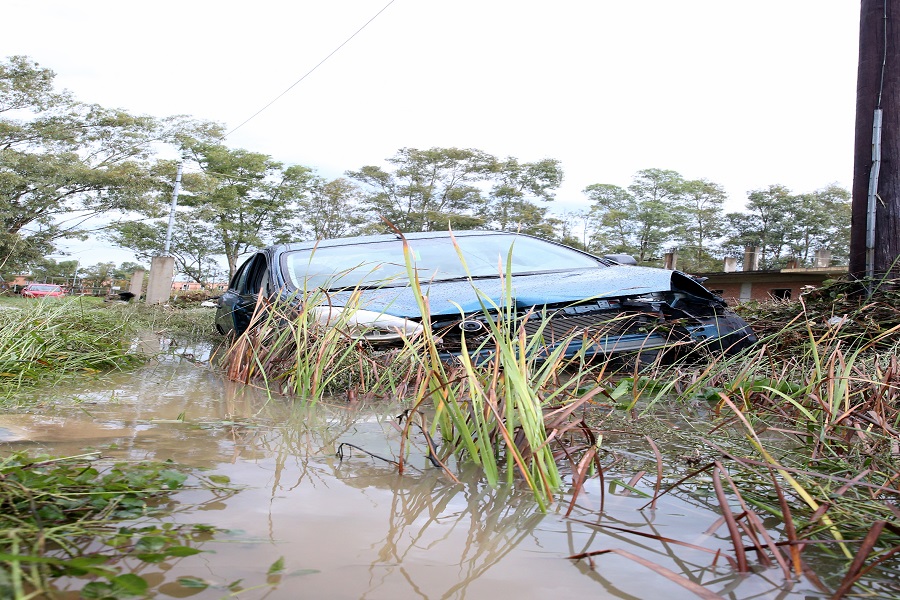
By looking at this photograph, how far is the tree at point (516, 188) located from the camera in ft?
169

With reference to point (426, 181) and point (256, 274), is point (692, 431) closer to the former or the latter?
point (256, 274)

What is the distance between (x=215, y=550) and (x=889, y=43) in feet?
22.2

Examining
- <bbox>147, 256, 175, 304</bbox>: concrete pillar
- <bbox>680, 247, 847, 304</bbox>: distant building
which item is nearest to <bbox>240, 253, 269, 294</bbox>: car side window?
<bbox>147, 256, 175, 304</bbox>: concrete pillar

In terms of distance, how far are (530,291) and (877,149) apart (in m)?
3.86

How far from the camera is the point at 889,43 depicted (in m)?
5.93

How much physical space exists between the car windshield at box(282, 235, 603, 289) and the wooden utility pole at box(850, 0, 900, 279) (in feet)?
7.89

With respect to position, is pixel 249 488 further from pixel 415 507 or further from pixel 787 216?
pixel 787 216

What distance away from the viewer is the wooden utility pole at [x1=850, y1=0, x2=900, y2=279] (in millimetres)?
5805

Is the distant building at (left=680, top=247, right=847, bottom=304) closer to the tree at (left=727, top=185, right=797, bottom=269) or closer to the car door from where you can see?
the car door

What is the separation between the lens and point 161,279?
55.5 ft

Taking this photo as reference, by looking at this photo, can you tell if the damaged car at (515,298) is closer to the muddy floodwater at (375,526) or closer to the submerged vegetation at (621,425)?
the submerged vegetation at (621,425)

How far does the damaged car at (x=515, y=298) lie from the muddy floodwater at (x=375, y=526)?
1050 millimetres

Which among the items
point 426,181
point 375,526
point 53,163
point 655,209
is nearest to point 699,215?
point 655,209

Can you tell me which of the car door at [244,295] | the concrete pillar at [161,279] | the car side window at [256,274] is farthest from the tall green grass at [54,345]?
the concrete pillar at [161,279]
